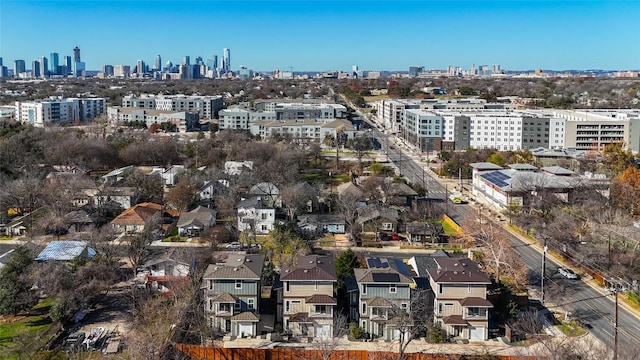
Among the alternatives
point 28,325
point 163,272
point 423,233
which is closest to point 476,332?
point 423,233

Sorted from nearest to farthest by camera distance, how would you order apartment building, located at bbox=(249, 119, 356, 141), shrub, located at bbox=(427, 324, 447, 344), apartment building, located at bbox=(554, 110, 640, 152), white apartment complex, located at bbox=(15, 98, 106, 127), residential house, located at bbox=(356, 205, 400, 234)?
shrub, located at bbox=(427, 324, 447, 344) → residential house, located at bbox=(356, 205, 400, 234) → apartment building, located at bbox=(554, 110, 640, 152) → apartment building, located at bbox=(249, 119, 356, 141) → white apartment complex, located at bbox=(15, 98, 106, 127)

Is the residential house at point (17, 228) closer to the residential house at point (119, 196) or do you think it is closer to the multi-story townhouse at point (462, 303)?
the residential house at point (119, 196)

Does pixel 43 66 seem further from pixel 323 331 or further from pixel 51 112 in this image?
pixel 323 331

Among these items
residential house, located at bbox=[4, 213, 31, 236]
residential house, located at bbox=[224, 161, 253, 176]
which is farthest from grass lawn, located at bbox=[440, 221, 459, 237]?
residential house, located at bbox=[4, 213, 31, 236]

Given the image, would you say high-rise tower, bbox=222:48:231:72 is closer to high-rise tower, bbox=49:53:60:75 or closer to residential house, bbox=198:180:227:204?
high-rise tower, bbox=49:53:60:75

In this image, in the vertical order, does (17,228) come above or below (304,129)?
below
